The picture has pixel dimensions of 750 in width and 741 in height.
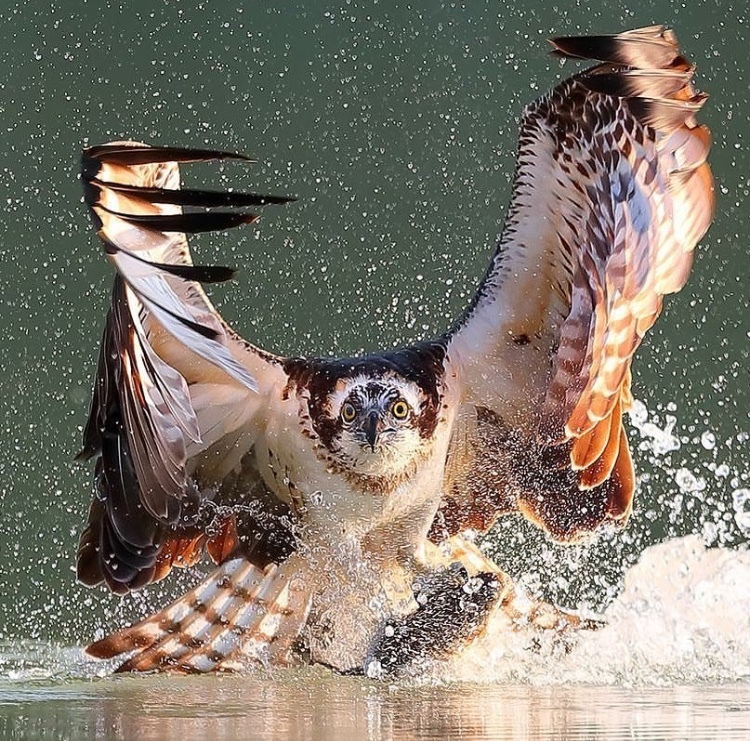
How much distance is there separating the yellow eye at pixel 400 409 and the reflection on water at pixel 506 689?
771 mm

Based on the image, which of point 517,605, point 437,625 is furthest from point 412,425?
point 517,605

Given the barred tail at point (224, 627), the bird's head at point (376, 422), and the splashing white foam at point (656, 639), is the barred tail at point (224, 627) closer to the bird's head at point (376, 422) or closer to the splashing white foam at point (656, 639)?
the bird's head at point (376, 422)

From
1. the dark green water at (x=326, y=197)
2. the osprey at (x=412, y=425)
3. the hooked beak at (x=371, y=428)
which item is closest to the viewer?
the osprey at (x=412, y=425)

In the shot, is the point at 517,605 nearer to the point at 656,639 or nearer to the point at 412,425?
the point at 656,639

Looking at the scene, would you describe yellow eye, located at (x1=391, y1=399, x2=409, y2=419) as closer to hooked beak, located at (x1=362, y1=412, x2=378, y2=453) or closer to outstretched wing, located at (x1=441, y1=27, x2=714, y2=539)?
hooked beak, located at (x1=362, y1=412, x2=378, y2=453)

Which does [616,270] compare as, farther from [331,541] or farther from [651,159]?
[331,541]

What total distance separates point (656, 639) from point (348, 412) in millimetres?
1214

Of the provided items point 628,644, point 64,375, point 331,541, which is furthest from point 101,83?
point 628,644

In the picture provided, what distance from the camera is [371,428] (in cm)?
558

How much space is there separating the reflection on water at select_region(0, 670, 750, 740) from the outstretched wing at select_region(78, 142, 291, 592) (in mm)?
555

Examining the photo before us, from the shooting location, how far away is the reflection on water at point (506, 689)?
3951 mm

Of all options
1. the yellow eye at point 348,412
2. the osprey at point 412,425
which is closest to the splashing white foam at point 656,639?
the osprey at point 412,425

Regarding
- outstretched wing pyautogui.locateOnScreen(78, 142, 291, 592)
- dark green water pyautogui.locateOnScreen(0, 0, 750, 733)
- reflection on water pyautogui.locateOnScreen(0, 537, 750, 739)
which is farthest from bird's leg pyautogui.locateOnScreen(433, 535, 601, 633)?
dark green water pyautogui.locateOnScreen(0, 0, 750, 733)

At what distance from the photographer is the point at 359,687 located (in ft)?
16.6
